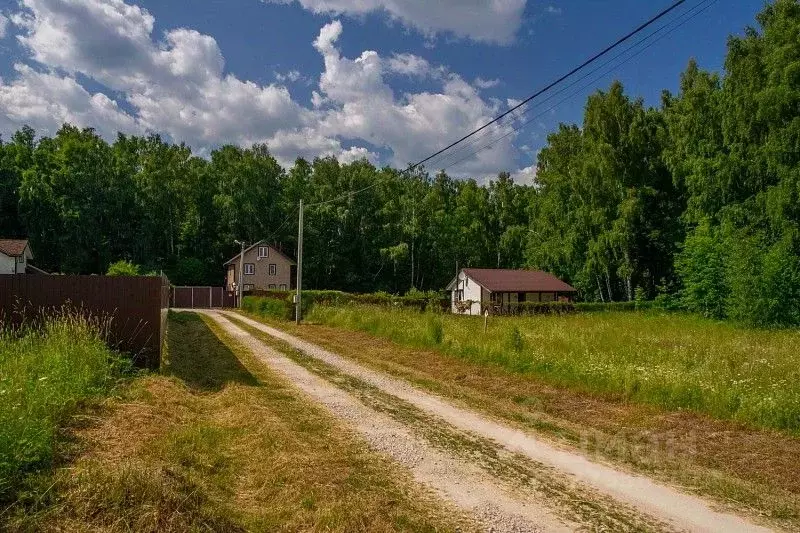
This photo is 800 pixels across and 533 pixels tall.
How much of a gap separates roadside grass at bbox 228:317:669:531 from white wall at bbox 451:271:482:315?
37.4 m

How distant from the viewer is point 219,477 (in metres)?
5.80

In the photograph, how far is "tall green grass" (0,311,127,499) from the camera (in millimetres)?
5109

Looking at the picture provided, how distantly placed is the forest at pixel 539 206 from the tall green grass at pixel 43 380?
34153 millimetres

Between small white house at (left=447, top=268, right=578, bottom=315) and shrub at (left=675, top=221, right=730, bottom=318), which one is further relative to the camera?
small white house at (left=447, top=268, right=578, bottom=315)

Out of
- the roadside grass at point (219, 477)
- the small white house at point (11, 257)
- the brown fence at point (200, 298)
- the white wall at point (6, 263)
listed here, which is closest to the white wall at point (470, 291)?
the brown fence at point (200, 298)

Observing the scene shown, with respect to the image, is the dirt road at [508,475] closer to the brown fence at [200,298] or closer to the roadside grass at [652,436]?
the roadside grass at [652,436]

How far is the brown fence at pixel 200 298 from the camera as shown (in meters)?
53.7

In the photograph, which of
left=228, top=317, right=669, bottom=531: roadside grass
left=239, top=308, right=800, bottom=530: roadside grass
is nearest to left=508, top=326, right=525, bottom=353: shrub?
left=239, top=308, right=800, bottom=530: roadside grass

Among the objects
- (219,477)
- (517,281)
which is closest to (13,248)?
(219,477)

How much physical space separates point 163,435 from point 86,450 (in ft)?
3.48

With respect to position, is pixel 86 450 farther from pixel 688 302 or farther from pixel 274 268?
pixel 274 268

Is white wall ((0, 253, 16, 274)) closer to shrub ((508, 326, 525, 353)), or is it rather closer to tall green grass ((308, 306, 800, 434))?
tall green grass ((308, 306, 800, 434))

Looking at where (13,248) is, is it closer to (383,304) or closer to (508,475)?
(383,304)

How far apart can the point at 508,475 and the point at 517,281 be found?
150 ft
